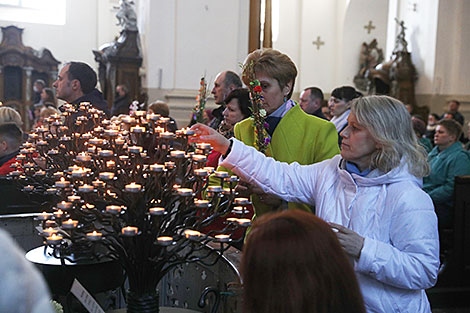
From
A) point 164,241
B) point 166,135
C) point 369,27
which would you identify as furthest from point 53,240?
point 369,27

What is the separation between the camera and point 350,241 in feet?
6.45

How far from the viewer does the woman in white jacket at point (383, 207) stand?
1.98m

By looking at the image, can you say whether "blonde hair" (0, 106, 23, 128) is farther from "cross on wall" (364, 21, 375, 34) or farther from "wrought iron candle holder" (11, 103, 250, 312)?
"cross on wall" (364, 21, 375, 34)

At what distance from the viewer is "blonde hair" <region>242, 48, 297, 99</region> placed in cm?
268

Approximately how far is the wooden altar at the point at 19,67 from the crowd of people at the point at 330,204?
13691mm

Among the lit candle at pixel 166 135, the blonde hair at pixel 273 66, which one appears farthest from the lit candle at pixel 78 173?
the blonde hair at pixel 273 66

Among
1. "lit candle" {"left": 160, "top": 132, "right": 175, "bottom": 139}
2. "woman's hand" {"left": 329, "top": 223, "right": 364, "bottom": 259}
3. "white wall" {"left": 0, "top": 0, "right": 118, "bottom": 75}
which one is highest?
"white wall" {"left": 0, "top": 0, "right": 118, "bottom": 75}

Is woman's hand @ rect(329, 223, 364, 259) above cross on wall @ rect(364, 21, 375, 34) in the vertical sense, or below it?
below

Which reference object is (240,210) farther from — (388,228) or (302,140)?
(302,140)

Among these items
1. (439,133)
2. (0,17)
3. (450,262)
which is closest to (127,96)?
(439,133)

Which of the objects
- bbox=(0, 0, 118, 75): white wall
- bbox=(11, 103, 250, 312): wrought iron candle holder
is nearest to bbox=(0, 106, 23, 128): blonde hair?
bbox=(11, 103, 250, 312): wrought iron candle holder

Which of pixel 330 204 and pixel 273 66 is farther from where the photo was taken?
pixel 273 66

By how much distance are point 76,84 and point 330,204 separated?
8.77 ft

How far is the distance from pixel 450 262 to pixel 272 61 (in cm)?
339
